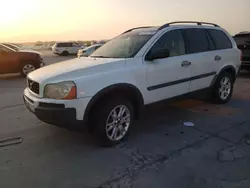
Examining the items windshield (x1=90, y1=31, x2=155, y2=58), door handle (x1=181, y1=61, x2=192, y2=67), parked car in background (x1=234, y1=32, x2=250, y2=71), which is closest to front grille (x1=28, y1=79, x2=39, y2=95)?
windshield (x1=90, y1=31, x2=155, y2=58)

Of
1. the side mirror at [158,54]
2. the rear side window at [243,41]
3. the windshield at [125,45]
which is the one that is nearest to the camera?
the side mirror at [158,54]

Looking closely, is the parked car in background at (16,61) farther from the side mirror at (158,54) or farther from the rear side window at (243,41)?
the side mirror at (158,54)

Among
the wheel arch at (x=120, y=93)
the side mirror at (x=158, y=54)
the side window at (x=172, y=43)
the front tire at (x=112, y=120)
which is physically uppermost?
the side window at (x=172, y=43)

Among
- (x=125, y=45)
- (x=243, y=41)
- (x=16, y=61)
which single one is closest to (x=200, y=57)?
(x=125, y=45)

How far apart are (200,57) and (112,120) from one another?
2338 mm

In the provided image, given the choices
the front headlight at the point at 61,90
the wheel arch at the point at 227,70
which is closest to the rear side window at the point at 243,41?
the wheel arch at the point at 227,70

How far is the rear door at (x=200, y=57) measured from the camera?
209 inches

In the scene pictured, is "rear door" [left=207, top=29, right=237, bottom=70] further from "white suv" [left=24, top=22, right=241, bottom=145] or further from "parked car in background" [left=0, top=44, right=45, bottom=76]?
"parked car in background" [left=0, top=44, right=45, bottom=76]

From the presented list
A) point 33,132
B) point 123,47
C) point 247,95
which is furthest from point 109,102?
point 247,95

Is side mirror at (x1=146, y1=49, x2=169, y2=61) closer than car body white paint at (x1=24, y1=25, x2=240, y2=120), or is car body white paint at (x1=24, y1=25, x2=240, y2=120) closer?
car body white paint at (x1=24, y1=25, x2=240, y2=120)

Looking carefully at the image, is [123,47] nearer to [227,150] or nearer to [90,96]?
[90,96]

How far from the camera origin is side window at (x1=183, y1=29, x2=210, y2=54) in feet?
17.5

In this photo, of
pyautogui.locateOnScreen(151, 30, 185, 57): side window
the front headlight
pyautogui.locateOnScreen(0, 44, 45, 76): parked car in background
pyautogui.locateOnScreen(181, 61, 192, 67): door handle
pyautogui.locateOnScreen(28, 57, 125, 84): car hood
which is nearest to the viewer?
the front headlight

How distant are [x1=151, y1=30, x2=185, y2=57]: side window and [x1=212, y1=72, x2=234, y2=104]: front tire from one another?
1.45 m
